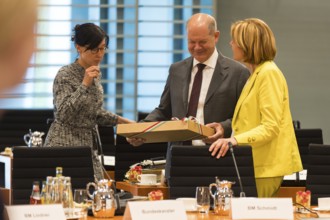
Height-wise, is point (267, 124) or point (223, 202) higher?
point (267, 124)

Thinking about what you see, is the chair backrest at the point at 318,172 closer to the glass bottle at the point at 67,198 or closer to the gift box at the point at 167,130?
the gift box at the point at 167,130

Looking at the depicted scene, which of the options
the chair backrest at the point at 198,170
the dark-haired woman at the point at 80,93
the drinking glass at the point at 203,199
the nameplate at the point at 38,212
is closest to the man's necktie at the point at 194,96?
the chair backrest at the point at 198,170

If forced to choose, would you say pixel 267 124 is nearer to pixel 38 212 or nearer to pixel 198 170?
pixel 198 170

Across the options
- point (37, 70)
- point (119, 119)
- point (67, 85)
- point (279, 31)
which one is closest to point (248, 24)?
point (67, 85)

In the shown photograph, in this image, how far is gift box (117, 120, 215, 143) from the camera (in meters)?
3.62

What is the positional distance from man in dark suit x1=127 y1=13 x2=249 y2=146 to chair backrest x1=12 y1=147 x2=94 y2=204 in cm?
67

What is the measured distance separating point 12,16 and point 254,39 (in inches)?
129

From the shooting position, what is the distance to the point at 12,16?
0.51m

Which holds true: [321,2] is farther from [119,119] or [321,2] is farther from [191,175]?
[191,175]

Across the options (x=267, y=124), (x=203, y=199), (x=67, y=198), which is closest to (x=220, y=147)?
(x=267, y=124)

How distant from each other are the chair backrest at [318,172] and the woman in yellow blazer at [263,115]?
0.65ft

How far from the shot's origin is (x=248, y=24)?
3738mm

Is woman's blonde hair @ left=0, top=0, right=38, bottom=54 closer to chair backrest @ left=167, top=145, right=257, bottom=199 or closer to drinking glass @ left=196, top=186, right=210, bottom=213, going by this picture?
drinking glass @ left=196, top=186, right=210, bottom=213

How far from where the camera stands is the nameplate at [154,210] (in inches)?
101
